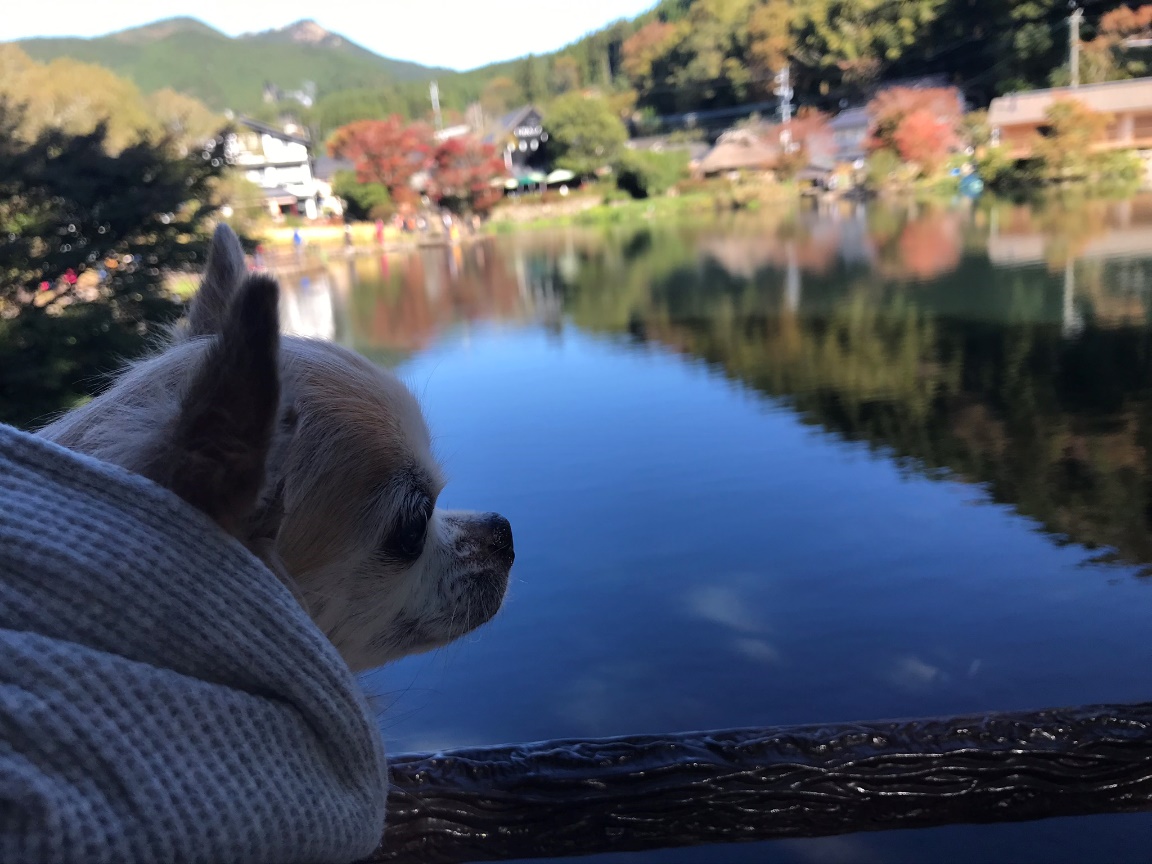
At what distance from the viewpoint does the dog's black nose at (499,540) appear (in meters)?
1.13

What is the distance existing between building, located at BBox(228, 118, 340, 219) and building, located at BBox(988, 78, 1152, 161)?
22592 mm

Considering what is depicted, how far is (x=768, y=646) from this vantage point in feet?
8.61

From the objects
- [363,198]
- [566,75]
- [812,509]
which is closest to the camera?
[812,509]

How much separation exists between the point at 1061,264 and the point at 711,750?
8.39 metres

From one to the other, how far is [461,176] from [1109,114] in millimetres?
17394

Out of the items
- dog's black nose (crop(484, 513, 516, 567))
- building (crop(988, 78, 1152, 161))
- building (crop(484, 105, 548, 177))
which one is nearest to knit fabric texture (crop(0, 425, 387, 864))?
dog's black nose (crop(484, 513, 516, 567))

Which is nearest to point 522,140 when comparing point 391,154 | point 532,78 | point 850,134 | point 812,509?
point 391,154

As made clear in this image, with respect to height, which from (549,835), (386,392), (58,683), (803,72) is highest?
(803,72)

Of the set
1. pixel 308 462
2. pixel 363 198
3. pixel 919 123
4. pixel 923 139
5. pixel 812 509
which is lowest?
pixel 812 509

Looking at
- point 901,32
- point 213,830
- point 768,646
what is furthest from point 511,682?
point 901,32

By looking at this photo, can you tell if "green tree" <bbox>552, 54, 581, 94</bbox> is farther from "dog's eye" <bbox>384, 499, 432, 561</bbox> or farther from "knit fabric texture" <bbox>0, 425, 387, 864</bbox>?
"knit fabric texture" <bbox>0, 425, 387, 864</bbox>

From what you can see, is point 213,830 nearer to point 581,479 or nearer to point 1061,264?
point 581,479

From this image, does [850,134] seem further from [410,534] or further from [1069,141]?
[410,534]

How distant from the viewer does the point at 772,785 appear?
47.0 inches
